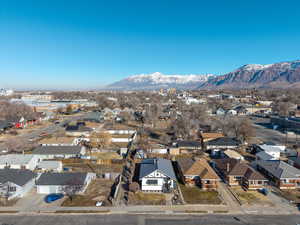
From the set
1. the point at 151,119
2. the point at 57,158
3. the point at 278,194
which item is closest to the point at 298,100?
the point at 151,119

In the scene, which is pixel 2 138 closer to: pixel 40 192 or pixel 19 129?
pixel 19 129

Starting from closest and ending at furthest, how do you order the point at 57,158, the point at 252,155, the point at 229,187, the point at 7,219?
the point at 7,219, the point at 229,187, the point at 57,158, the point at 252,155

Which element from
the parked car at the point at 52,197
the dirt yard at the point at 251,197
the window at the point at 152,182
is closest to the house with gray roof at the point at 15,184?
the parked car at the point at 52,197

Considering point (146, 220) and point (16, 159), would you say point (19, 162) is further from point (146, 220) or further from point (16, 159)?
point (146, 220)

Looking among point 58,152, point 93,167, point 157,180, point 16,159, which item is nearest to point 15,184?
point 16,159

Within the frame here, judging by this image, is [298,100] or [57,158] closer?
[57,158]

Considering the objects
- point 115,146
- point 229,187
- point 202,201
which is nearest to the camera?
point 202,201
